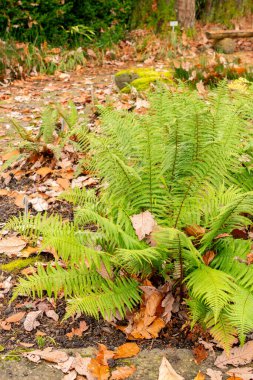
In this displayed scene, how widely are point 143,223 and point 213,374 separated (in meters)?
0.94

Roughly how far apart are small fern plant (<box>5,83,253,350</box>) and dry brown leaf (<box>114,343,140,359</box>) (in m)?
0.21

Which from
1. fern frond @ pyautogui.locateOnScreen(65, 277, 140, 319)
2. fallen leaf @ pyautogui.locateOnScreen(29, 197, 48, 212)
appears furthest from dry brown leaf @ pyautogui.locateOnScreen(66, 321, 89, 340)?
fallen leaf @ pyautogui.locateOnScreen(29, 197, 48, 212)

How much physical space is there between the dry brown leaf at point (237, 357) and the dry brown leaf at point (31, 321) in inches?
43.0

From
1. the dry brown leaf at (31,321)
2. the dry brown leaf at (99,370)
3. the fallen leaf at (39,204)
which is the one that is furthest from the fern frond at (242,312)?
the fallen leaf at (39,204)

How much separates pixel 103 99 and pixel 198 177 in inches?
153

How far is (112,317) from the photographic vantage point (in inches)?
121

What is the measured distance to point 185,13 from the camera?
455 inches

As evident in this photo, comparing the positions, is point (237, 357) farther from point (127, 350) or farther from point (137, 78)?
point (137, 78)

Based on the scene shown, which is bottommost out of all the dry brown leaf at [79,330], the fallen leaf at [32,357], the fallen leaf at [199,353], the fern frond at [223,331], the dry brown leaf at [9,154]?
the fallen leaf at [32,357]

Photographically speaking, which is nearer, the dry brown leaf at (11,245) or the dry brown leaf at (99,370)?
the dry brown leaf at (99,370)

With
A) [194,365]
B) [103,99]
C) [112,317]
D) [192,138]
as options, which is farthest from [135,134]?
[103,99]

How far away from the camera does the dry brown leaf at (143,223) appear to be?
3082mm

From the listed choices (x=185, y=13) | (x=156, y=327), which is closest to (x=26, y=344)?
(x=156, y=327)

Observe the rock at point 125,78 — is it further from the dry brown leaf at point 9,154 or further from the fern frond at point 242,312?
the fern frond at point 242,312
